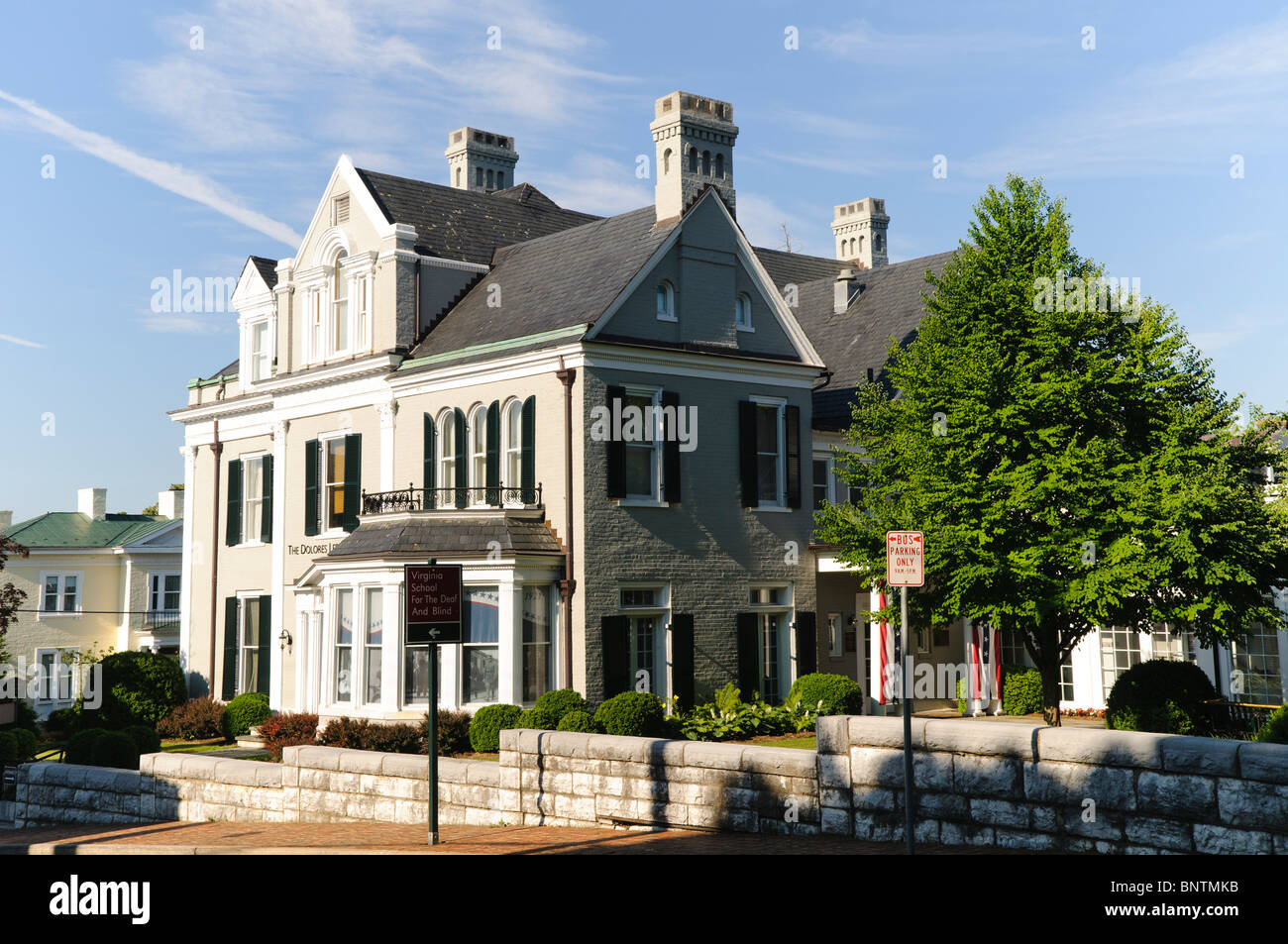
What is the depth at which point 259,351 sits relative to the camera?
36.0m

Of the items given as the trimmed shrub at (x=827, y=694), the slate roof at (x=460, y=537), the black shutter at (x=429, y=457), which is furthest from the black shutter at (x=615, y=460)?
the trimmed shrub at (x=827, y=694)

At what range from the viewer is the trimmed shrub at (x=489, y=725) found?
2339cm

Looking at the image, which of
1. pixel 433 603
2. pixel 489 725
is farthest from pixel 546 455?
pixel 433 603

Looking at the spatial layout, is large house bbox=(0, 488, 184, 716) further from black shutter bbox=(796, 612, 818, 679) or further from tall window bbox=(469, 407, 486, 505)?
black shutter bbox=(796, 612, 818, 679)

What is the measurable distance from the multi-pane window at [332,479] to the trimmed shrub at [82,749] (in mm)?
8003

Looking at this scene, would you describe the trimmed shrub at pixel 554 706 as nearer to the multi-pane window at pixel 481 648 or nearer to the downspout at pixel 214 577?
the multi-pane window at pixel 481 648

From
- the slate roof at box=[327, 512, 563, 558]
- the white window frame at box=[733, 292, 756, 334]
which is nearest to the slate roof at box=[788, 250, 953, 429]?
the white window frame at box=[733, 292, 756, 334]

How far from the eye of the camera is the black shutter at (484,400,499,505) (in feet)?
89.7

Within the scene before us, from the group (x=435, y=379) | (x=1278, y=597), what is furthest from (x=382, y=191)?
(x=1278, y=597)

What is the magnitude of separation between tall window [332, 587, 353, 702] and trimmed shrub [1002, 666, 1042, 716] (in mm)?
15218

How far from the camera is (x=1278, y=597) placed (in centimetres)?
2595

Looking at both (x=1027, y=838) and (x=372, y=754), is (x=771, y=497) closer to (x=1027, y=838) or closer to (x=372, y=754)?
(x=372, y=754)
